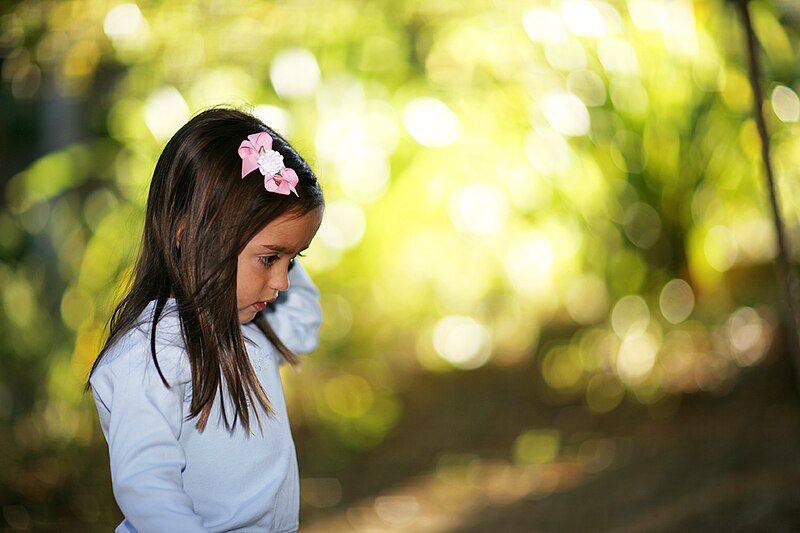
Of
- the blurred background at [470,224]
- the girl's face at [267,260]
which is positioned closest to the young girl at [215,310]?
the girl's face at [267,260]

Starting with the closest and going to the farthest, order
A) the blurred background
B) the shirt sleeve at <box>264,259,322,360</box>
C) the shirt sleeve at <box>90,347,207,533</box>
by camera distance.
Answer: the shirt sleeve at <box>90,347,207,533</box>, the shirt sleeve at <box>264,259,322,360</box>, the blurred background

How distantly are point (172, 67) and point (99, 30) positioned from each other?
1.12 feet

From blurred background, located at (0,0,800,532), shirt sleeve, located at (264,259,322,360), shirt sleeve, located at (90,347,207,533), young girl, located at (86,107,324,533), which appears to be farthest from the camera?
blurred background, located at (0,0,800,532)

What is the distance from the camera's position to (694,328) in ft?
13.4

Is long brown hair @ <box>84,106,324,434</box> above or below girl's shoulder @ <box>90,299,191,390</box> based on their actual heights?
above

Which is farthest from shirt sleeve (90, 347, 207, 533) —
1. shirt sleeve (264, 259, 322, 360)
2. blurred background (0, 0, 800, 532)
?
blurred background (0, 0, 800, 532)

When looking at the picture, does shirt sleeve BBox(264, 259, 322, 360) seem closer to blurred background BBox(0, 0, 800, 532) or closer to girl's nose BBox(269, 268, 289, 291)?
girl's nose BBox(269, 268, 289, 291)

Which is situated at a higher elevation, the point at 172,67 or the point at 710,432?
the point at 172,67

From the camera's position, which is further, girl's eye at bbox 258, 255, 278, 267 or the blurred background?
the blurred background

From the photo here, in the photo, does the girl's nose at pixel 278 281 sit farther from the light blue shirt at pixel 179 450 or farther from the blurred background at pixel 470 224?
the blurred background at pixel 470 224

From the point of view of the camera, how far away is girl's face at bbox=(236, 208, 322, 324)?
1438 mm

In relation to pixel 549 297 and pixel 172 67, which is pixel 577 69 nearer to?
pixel 549 297

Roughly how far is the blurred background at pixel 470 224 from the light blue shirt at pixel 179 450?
7.19 feet

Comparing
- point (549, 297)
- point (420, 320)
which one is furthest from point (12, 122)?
point (549, 297)
